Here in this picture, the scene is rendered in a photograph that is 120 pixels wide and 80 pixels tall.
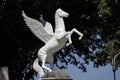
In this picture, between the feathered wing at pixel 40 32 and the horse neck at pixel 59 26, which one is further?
the feathered wing at pixel 40 32

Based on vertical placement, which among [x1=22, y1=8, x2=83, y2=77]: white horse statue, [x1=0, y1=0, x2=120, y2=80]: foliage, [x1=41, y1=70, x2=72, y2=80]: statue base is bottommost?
[x1=41, y1=70, x2=72, y2=80]: statue base

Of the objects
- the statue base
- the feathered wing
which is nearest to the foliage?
the feathered wing

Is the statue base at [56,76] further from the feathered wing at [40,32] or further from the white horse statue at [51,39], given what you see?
the feathered wing at [40,32]

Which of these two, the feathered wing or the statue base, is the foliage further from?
the statue base

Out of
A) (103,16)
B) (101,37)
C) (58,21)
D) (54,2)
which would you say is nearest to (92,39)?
(101,37)

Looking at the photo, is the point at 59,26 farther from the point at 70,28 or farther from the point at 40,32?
the point at 70,28

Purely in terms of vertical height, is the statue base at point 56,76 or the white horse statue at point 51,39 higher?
the white horse statue at point 51,39

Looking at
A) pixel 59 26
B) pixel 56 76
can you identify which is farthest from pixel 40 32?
pixel 56 76

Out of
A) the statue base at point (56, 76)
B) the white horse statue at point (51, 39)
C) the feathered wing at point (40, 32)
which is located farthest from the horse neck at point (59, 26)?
the statue base at point (56, 76)

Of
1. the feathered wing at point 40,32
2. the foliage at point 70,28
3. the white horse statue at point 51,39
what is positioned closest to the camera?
the white horse statue at point 51,39

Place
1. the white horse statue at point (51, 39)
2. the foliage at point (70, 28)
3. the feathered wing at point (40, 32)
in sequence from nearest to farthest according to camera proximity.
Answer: the white horse statue at point (51, 39) → the feathered wing at point (40, 32) → the foliage at point (70, 28)

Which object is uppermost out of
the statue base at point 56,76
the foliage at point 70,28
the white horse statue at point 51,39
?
the foliage at point 70,28

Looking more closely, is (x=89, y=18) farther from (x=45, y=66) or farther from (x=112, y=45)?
(x=45, y=66)

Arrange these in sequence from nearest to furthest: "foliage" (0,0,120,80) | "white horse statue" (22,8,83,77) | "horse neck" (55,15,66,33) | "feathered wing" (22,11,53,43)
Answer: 1. "white horse statue" (22,8,83,77)
2. "horse neck" (55,15,66,33)
3. "feathered wing" (22,11,53,43)
4. "foliage" (0,0,120,80)
